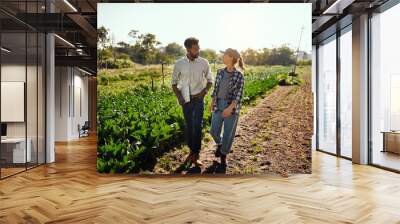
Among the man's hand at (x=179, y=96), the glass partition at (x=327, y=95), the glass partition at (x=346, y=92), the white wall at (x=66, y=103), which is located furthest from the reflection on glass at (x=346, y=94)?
the white wall at (x=66, y=103)

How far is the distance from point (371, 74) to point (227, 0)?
10.5ft

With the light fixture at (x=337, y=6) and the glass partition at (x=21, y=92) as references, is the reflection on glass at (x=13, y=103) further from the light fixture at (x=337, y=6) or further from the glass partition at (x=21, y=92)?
the light fixture at (x=337, y=6)

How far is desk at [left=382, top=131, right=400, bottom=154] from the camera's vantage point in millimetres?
7305

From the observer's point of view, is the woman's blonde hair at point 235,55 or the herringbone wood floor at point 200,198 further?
the woman's blonde hair at point 235,55

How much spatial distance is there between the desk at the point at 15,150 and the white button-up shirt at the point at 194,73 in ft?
9.21

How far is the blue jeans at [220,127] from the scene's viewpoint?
264 inches

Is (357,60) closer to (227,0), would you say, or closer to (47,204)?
(227,0)

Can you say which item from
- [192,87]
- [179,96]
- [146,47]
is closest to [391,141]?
[192,87]

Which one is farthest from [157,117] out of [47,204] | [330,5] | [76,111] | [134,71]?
[76,111]

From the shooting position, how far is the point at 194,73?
6.68 meters

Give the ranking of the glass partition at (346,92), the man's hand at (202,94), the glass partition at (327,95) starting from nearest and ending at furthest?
1. the man's hand at (202,94)
2. the glass partition at (346,92)
3. the glass partition at (327,95)

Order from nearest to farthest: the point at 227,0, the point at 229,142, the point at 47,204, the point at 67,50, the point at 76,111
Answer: the point at 47,204 < the point at 229,142 < the point at 227,0 < the point at 67,50 < the point at 76,111

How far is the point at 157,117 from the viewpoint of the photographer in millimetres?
6742

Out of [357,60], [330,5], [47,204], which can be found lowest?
[47,204]
